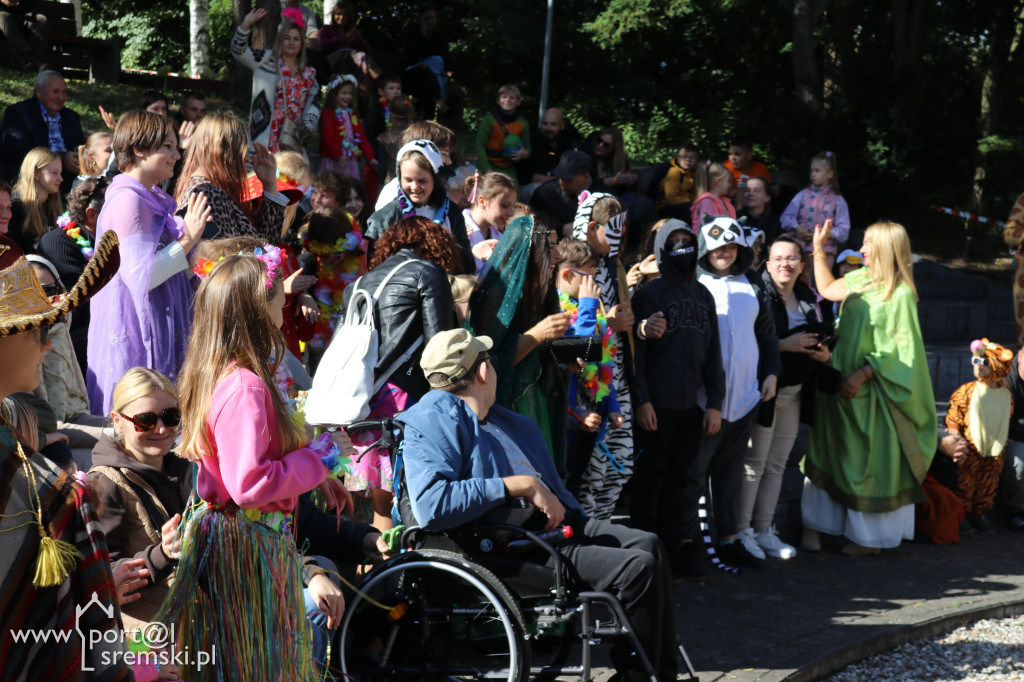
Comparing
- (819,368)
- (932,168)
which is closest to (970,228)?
(932,168)

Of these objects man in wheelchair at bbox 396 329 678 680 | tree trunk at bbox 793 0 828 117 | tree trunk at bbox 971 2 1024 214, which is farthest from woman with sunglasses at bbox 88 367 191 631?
tree trunk at bbox 971 2 1024 214

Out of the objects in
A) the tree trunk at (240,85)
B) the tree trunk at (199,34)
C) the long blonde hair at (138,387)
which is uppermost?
the tree trunk at (199,34)

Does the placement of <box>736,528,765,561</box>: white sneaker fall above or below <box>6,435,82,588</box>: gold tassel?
below

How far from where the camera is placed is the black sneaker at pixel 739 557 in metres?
6.89

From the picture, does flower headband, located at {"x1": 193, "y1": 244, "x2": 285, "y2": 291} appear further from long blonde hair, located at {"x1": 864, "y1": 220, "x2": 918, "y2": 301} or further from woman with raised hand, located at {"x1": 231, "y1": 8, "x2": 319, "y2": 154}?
long blonde hair, located at {"x1": 864, "y1": 220, "x2": 918, "y2": 301}

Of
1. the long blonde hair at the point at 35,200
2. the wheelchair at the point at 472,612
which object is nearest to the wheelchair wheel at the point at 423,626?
the wheelchair at the point at 472,612

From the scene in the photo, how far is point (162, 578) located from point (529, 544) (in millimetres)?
1540

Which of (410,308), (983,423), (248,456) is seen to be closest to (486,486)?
(410,308)

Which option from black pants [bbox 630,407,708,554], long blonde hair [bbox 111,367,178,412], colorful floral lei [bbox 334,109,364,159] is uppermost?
colorful floral lei [bbox 334,109,364,159]

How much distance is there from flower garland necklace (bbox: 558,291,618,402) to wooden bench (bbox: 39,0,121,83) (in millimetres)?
10989

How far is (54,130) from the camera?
30.5ft

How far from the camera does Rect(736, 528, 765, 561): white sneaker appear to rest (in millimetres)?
6941

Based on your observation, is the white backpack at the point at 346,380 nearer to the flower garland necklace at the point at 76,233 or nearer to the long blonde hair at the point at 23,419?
the long blonde hair at the point at 23,419

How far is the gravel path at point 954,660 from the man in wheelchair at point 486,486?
4.63ft
